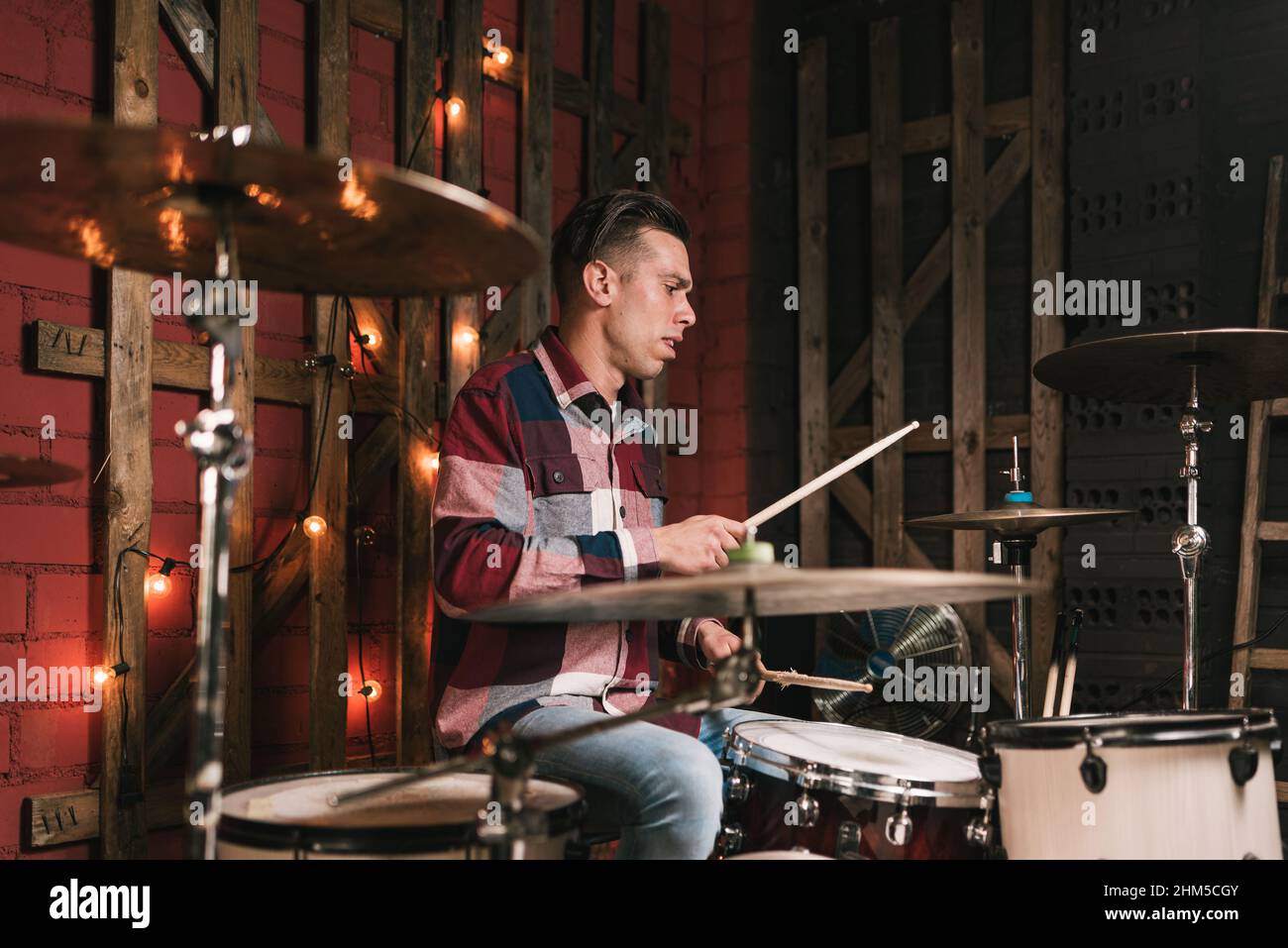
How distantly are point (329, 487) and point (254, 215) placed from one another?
197 centimetres

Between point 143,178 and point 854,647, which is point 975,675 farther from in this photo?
point 143,178

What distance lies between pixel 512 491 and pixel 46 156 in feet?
3.74

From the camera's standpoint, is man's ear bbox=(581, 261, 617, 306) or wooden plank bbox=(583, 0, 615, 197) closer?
man's ear bbox=(581, 261, 617, 306)

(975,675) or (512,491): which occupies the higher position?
(512,491)

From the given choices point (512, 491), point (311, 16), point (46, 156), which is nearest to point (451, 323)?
point (311, 16)

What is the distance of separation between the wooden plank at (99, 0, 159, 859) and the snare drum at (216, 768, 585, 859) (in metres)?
1.23

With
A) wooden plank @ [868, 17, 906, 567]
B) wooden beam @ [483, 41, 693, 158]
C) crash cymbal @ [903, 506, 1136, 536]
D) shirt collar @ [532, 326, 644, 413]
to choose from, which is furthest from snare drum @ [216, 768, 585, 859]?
wooden plank @ [868, 17, 906, 567]

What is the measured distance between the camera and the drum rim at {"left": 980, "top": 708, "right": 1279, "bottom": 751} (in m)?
1.88

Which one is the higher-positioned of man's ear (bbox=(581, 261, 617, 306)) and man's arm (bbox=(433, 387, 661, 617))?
man's ear (bbox=(581, 261, 617, 306))

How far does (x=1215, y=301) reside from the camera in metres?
4.10

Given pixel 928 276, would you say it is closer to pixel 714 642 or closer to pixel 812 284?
pixel 812 284

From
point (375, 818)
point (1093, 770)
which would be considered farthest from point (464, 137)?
point (1093, 770)

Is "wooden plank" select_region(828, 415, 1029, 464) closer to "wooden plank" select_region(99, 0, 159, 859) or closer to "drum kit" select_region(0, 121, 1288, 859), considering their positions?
"drum kit" select_region(0, 121, 1288, 859)

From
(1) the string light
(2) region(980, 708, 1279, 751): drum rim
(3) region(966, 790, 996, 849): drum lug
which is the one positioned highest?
(2) region(980, 708, 1279, 751): drum rim
